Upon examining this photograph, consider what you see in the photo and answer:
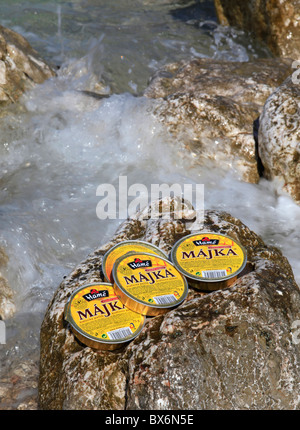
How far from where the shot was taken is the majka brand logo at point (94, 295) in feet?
8.22

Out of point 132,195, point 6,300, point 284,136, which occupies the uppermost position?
point 284,136

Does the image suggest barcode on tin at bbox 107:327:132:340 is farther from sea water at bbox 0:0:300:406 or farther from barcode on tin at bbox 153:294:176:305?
sea water at bbox 0:0:300:406

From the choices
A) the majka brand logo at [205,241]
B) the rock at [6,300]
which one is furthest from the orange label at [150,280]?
the rock at [6,300]

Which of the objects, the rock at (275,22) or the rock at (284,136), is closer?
the rock at (284,136)

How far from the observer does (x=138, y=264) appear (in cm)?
264

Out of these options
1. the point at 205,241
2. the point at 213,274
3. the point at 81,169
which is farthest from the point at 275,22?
the point at 213,274

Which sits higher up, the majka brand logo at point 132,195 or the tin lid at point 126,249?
the tin lid at point 126,249

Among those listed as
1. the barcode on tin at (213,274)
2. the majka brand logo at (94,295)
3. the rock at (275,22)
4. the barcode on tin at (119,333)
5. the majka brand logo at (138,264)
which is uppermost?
the rock at (275,22)

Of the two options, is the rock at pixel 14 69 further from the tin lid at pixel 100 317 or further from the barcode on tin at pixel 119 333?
the barcode on tin at pixel 119 333

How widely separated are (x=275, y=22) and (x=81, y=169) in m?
3.96

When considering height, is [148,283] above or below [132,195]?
above

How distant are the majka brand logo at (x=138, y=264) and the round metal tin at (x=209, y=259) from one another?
150 mm

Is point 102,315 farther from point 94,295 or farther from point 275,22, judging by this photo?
point 275,22

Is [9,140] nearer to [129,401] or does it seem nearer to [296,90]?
[296,90]
